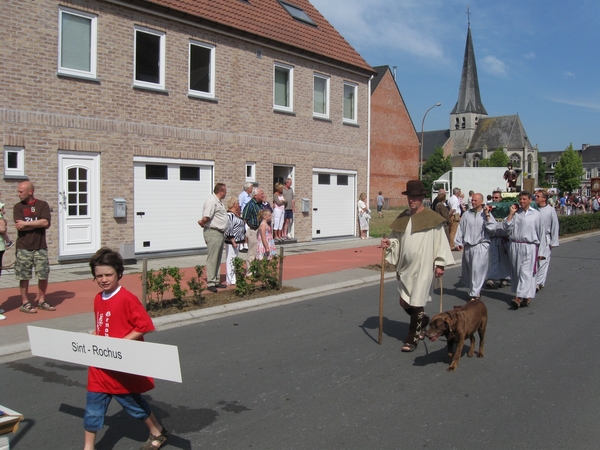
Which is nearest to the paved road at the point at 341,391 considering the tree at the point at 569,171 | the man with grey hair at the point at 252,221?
the man with grey hair at the point at 252,221

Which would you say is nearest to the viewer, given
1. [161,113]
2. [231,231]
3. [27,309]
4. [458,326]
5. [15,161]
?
[458,326]

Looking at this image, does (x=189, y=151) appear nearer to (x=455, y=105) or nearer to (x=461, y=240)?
(x=461, y=240)

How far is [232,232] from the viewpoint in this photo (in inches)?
423

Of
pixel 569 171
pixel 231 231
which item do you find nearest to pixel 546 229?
pixel 231 231

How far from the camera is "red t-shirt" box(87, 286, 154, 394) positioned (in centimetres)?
392

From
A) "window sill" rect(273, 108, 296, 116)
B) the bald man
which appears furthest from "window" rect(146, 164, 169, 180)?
the bald man

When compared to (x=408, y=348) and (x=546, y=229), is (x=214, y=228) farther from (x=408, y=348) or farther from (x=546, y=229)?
(x=546, y=229)

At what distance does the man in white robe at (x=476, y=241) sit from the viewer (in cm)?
970

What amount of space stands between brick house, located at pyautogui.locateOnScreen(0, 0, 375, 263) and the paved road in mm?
6534

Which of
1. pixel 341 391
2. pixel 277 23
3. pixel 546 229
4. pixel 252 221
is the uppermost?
pixel 277 23

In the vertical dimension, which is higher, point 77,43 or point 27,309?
point 77,43

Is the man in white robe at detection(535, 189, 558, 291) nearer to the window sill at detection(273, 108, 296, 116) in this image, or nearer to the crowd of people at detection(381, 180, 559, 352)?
the crowd of people at detection(381, 180, 559, 352)

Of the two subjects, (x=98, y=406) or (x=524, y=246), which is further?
(x=524, y=246)

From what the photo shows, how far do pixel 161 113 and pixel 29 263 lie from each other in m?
7.30
